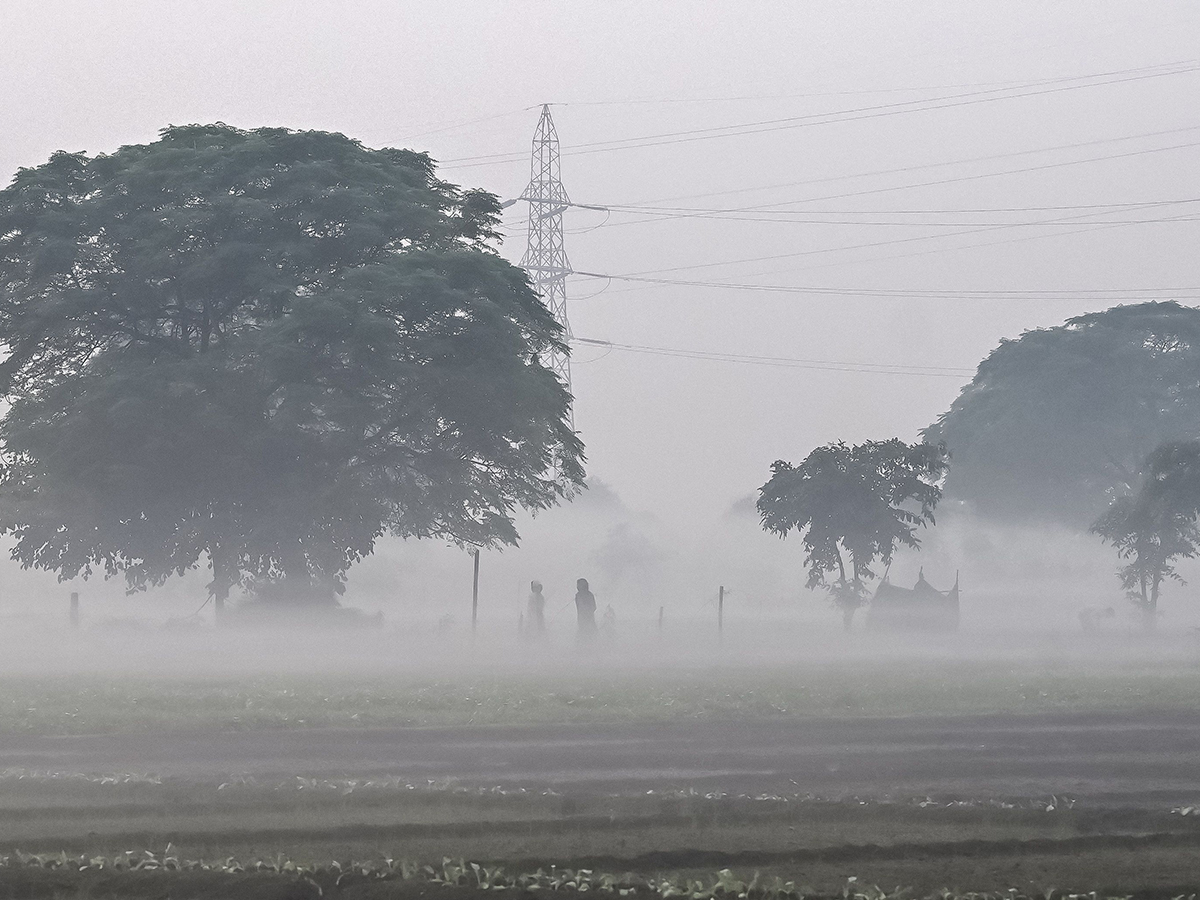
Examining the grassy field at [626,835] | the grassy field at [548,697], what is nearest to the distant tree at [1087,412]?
the grassy field at [548,697]

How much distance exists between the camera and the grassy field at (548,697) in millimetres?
22750

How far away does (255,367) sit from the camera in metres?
46.9

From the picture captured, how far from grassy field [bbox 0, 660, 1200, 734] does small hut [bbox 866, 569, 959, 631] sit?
2096 centimetres

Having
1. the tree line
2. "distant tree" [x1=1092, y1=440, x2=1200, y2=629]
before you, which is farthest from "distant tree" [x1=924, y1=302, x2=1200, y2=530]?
the tree line

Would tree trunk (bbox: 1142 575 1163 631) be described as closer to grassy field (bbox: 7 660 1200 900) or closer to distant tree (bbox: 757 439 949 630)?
distant tree (bbox: 757 439 949 630)

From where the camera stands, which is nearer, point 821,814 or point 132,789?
point 821,814

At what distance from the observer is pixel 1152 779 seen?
55.4ft

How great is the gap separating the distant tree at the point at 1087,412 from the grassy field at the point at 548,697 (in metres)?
71.3

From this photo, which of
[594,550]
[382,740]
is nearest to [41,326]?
[382,740]

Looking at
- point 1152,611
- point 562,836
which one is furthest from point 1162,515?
point 562,836

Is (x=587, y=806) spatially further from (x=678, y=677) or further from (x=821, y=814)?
(x=678, y=677)

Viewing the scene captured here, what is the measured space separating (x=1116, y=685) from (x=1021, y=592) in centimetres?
6369

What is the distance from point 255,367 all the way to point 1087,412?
6962 cm

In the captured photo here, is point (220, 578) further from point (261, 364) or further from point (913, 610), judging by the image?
point (913, 610)
